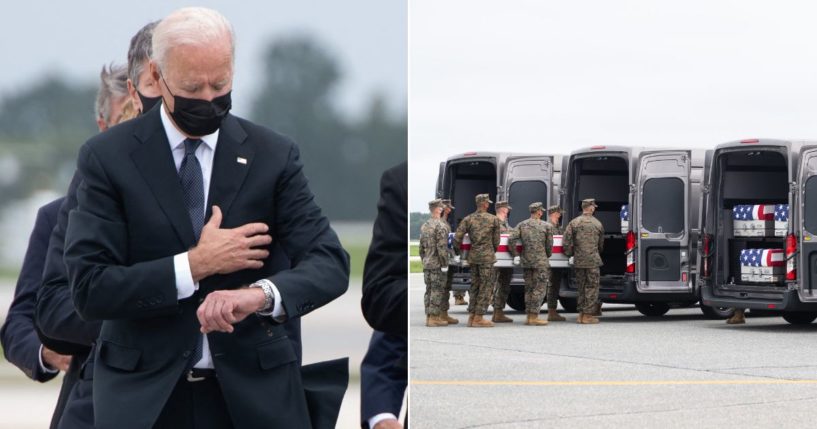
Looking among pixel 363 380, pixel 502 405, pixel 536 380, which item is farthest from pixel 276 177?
pixel 536 380

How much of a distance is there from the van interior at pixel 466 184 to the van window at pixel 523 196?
52 cm

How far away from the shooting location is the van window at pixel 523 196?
1797 cm

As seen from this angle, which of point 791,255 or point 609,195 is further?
point 609,195

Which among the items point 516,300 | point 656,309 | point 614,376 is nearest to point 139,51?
point 614,376

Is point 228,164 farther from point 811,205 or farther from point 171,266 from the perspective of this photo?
point 811,205

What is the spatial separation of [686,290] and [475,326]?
2955 mm

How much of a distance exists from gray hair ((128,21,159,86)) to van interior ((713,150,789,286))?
13557 mm

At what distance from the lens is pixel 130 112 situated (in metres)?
2.59

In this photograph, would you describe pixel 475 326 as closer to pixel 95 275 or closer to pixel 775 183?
pixel 775 183

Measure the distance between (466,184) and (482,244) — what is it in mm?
4573

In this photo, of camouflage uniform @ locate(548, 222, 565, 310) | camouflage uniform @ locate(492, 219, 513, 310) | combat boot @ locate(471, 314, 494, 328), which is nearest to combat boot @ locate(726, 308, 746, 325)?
camouflage uniform @ locate(548, 222, 565, 310)

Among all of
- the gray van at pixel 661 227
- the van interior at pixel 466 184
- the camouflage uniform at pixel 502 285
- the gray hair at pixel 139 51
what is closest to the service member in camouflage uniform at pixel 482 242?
the camouflage uniform at pixel 502 285

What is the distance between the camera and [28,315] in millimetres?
2787

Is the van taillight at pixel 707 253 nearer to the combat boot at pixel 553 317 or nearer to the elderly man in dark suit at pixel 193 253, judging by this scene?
the combat boot at pixel 553 317
